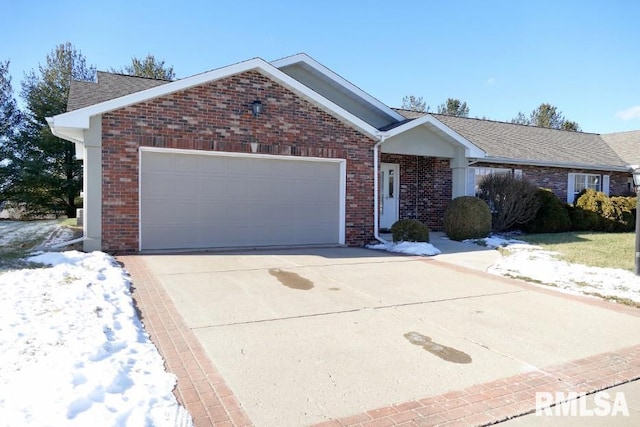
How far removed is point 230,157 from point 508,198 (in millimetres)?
9529

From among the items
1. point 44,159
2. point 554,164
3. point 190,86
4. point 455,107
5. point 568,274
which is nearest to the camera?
point 568,274

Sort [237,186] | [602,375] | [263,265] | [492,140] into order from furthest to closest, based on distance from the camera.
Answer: [492,140] → [237,186] → [263,265] → [602,375]

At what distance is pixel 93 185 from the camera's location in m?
9.11

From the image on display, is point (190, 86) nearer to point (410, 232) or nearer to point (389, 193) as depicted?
point (410, 232)

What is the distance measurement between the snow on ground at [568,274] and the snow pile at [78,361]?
6.44 m

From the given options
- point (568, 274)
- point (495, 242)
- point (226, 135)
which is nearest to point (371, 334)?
point (568, 274)

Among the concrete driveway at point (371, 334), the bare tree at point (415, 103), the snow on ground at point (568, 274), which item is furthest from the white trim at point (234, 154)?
the bare tree at point (415, 103)

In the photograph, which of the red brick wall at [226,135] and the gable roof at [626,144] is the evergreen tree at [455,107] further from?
the red brick wall at [226,135]

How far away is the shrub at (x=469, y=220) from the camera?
42.8 feet

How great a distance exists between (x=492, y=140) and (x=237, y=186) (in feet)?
38.5

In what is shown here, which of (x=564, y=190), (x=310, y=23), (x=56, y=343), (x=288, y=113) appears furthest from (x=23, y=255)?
(x=564, y=190)

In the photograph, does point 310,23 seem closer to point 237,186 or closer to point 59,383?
point 237,186

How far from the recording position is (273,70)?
10.5 metres

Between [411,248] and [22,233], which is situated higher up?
[411,248]
